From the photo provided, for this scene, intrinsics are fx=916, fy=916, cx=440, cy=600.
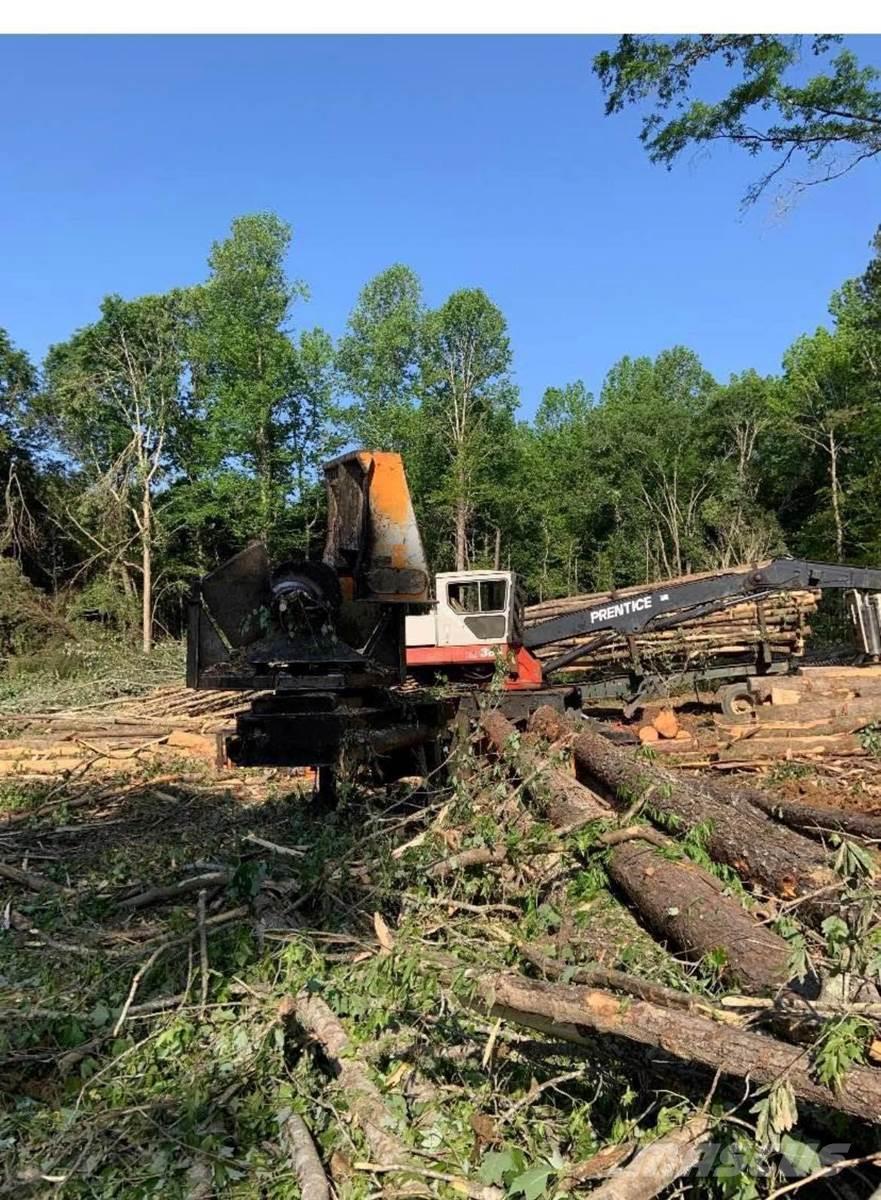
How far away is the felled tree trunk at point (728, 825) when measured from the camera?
436 centimetres

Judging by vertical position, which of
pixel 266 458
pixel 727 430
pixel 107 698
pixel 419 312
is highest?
pixel 419 312

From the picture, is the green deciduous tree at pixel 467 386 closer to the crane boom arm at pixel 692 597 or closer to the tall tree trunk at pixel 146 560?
the tall tree trunk at pixel 146 560

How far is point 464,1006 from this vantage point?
3229 millimetres

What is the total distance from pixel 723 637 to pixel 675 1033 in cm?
1305

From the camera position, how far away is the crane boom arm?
13297 mm

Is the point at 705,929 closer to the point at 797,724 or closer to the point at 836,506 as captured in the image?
the point at 797,724

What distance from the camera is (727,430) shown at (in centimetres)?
4709

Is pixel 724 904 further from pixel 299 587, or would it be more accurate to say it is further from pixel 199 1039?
pixel 299 587

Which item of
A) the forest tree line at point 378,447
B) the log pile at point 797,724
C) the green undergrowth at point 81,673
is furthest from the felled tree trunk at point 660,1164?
the forest tree line at point 378,447

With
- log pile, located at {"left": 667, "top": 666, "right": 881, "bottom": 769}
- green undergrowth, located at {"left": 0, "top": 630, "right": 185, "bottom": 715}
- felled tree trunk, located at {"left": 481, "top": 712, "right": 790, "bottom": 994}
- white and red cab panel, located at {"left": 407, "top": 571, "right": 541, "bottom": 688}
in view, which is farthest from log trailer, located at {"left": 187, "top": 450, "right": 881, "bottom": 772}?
green undergrowth, located at {"left": 0, "top": 630, "right": 185, "bottom": 715}

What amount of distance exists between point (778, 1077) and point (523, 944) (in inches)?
68.4

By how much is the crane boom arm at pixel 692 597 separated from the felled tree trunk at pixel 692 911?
8.01 meters

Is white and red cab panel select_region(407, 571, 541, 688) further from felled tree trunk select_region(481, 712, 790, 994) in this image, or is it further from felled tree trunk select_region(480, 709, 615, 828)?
felled tree trunk select_region(481, 712, 790, 994)

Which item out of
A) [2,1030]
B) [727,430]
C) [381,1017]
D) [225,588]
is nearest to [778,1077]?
[381,1017]
